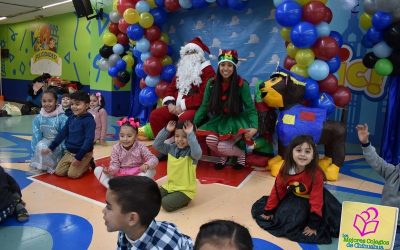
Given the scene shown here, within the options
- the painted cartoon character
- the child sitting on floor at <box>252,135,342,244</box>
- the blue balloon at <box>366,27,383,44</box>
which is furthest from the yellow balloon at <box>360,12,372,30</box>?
the child sitting on floor at <box>252,135,342,244</box>

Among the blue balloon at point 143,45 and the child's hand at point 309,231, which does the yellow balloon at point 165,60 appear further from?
the child's hand at point 309,231

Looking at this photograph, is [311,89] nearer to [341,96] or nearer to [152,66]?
[341,96]

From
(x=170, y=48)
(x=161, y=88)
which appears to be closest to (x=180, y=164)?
(x=161, y=88)

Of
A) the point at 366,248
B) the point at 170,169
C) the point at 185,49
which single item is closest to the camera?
the point at 366,248

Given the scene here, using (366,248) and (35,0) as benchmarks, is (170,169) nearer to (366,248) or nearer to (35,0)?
(366,248)

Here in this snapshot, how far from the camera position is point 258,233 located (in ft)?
8.05

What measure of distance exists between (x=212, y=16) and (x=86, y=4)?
9.29ft

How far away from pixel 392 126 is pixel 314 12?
1819 mm

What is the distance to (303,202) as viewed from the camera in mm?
2469

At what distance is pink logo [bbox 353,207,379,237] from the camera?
1.74m

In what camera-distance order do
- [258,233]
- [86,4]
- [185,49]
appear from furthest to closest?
1. [86,4]
2. [185,49]
3. [258,233]

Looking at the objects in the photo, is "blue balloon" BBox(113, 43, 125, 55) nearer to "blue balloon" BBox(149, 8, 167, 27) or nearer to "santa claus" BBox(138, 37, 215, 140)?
"blue balloon" BBox(149, 8, 167, 27)

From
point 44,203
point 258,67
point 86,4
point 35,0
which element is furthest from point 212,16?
point 35,0

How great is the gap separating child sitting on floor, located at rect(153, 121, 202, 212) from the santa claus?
1.31 metres
